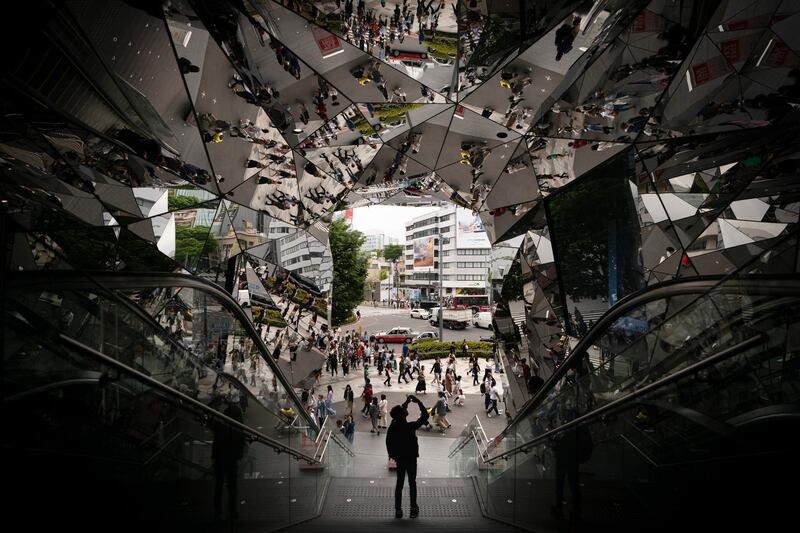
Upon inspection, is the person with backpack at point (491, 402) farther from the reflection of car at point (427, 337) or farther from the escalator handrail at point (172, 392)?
the reflection of car at point (427, 337)

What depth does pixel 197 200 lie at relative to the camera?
7434 millimetres

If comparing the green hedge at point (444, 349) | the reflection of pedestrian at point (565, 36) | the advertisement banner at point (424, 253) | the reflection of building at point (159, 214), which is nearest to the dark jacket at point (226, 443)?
the reflection of building at point (159, 214)

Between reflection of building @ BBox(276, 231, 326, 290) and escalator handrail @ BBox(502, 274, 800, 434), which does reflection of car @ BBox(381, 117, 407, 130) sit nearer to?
reflection of building @ BBox(276, 231, 326, 290)

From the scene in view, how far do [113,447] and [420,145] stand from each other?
22.0ft

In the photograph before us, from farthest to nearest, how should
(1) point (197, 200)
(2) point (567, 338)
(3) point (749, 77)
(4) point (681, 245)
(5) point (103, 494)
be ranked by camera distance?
(2) point (567, 338)
(1) point (197, 200)
(4) point (681, 245)
(3) point (749, 77)
(5) point (103, 494)

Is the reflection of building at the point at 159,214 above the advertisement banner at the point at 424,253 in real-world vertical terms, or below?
below

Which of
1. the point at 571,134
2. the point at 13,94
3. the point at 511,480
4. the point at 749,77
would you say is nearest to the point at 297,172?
the point at 571,134

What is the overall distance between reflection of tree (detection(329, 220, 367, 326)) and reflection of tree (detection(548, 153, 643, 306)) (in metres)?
19.5

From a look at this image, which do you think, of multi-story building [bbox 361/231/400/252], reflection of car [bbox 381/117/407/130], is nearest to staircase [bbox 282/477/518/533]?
reflection of car [bbox 381/117/407/130]

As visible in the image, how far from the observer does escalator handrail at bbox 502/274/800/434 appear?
253 centimetres

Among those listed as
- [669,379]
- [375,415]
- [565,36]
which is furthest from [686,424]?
[375,415]

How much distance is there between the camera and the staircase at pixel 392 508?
5.25 m

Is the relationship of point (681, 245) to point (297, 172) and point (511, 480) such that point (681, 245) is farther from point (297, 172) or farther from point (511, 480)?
point (297, 172)

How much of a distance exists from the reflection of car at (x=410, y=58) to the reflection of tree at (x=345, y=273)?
21.3 m
